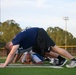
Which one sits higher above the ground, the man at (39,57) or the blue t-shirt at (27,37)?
the blue t-shirt at (27,37)

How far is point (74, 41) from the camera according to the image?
71.1m

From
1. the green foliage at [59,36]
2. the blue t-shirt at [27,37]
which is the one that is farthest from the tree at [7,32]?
the blue t-shirt at [27,37]

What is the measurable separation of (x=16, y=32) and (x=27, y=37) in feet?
175

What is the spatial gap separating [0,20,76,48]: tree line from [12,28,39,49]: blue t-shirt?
4589 centimetres

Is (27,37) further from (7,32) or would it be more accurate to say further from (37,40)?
(7,32)

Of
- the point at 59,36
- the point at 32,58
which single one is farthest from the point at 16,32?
the point at 32,58

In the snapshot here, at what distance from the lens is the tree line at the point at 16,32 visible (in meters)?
57.5

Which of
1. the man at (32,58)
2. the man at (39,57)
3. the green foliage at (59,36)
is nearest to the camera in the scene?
the man at (39,57)

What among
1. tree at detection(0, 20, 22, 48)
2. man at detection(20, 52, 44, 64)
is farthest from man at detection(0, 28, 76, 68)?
tree at detection(0, 20, 22, 48)

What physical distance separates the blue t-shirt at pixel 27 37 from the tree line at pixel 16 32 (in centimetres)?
4589

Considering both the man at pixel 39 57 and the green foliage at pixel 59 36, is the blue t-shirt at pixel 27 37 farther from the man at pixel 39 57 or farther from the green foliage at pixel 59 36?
the green foliage at pixel 59 36

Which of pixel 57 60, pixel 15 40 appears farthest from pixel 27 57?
pixel 15 40
